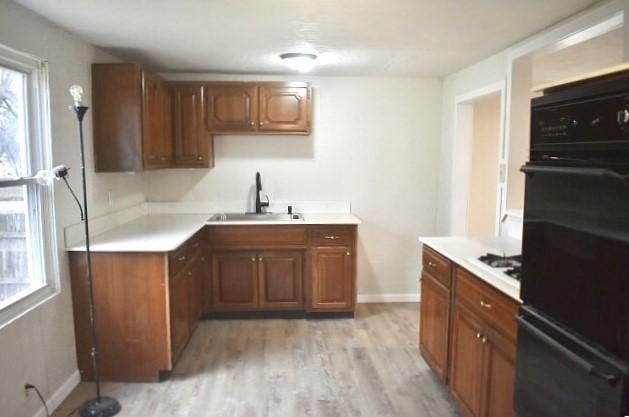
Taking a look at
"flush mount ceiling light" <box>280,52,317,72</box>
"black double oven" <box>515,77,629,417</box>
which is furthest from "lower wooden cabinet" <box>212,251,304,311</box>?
"black double oven" <box>515,77,629,417</box>

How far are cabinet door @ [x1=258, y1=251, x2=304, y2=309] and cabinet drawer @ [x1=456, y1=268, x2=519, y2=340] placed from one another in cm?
180

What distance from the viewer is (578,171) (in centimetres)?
139

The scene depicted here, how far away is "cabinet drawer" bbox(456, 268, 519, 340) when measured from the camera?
6.28 feet

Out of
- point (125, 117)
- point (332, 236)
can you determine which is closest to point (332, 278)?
point (332, 236)

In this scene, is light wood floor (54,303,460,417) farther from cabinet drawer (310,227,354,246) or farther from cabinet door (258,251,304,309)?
cabinet drawer (310,227,354,246)

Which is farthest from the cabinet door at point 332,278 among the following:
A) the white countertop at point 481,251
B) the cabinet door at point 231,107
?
the cabinet door at point 231,107

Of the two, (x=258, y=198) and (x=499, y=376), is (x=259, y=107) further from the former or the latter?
(x=499, y=376)

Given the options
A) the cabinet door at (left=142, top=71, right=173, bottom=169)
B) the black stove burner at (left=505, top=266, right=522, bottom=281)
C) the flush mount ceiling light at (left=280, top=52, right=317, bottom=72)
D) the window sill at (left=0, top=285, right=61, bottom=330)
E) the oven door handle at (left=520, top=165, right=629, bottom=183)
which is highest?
the flush mount ceiling light at (left=280, top=52, right=317, bottom=72)

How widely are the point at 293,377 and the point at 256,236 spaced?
52.2 inches

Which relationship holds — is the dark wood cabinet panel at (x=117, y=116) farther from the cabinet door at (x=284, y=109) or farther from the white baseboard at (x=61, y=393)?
the white baseboard at (x=61, y=393)

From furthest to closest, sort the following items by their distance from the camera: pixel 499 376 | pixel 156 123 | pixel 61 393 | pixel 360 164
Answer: pixel 360 164
pixel 156 123
pixel 61 393
pixel 499 376

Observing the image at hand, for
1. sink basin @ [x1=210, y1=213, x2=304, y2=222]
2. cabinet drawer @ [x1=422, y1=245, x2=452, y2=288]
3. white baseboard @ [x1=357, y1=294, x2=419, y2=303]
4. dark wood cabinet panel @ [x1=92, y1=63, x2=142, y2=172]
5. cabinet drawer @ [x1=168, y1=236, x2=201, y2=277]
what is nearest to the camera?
cabinet drawer @ [x1=422, y1=245, x2=452, y2=288]

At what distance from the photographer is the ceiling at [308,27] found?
2301 mm

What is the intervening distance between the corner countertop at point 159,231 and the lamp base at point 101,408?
0.88 m
